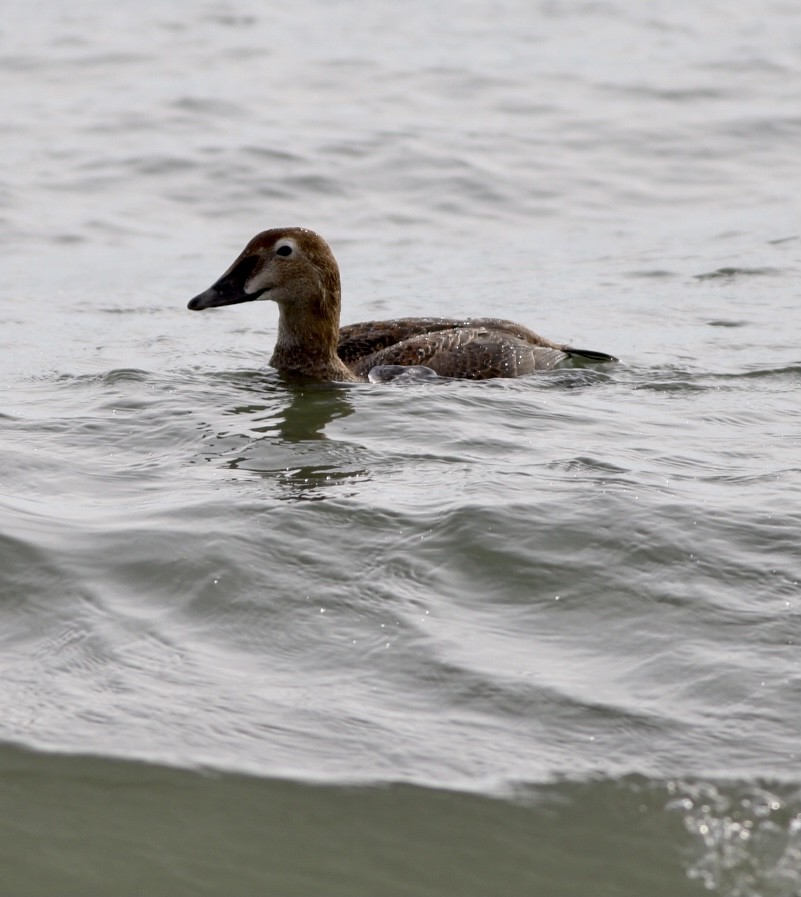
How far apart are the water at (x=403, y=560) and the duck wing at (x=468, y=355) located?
0.17 meters

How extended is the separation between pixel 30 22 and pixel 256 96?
223 inches

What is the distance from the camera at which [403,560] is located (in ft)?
20.8

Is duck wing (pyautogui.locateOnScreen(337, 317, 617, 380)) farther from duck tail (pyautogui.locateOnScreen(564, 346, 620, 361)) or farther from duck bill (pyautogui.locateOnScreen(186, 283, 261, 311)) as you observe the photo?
duck bill (pyautogui.locateOnScreen(186, 283, 261, 311))

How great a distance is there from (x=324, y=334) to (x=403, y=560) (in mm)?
4054

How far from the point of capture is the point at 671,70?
22.7m

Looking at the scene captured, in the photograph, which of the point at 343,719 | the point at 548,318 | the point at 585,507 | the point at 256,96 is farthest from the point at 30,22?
the point at 343,719

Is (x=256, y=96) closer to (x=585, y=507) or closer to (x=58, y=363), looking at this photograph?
(x=58, y=363)

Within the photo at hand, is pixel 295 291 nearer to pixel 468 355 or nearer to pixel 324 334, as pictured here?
pixel 324 334

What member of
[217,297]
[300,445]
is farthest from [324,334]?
[300,445]

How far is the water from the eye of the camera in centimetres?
451

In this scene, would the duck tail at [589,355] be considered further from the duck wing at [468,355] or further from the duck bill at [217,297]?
the duck bill at [217,297]

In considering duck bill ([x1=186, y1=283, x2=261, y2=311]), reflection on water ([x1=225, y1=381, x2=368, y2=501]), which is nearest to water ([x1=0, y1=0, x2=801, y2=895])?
reflection on water ([x1=225, y1=381, x2=368, y2=501])

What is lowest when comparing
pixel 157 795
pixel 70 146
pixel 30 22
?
pixel 157 795

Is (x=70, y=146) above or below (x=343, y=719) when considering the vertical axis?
above
